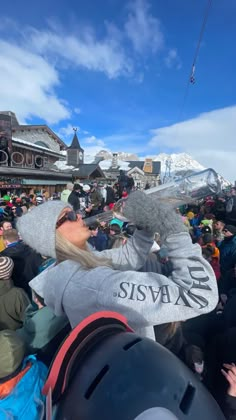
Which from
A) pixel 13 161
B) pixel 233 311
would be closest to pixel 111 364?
pixel 233 311

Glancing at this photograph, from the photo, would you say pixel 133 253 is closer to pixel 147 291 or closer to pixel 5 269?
pixel 147 291

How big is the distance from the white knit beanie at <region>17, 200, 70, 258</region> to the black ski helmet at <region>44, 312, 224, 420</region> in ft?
2.07

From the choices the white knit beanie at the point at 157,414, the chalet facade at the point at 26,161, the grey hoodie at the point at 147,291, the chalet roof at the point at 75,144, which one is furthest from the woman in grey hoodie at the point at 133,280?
the chalet roof at the point at 75,144

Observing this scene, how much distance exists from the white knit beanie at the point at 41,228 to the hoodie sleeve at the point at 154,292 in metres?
0.36

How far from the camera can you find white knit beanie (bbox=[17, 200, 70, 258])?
57.4 inches

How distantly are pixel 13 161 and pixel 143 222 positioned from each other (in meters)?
20.2

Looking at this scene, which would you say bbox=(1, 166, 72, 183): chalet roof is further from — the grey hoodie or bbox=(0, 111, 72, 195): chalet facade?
the grey hoodie

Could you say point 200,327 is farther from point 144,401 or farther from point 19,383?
point 144,401

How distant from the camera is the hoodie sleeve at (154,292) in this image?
1079mm

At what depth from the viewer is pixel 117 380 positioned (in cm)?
85

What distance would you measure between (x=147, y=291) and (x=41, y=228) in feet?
2.44

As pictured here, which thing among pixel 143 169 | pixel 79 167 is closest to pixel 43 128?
pixel 79 167

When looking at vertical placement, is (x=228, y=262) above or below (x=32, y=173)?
below

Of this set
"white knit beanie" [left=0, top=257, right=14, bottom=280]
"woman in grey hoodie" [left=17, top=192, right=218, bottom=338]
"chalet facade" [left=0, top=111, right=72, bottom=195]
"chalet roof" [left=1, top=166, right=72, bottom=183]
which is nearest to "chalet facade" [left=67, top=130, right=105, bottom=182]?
"chalet roof" [left=1, top=166, right=72, bottom=183]
